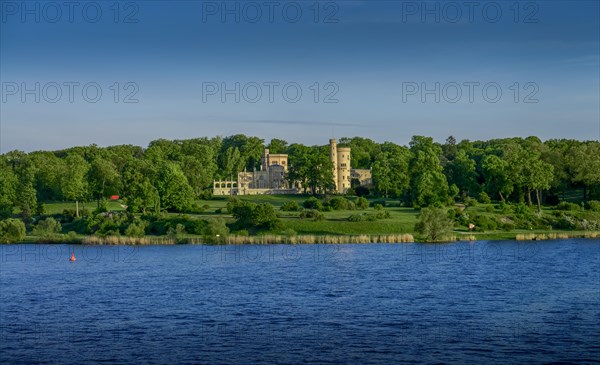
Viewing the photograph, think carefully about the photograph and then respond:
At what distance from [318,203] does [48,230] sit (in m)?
35.1

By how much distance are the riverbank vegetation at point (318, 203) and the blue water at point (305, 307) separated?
43.8 ft

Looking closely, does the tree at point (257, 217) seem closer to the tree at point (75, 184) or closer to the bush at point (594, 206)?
the tree at point (75, 184)

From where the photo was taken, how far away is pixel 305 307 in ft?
148

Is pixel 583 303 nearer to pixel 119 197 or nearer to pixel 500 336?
pixel 500 336

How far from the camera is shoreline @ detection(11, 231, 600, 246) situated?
3194 inches

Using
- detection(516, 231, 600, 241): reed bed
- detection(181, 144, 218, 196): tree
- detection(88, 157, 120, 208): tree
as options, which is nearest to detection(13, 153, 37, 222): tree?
detection(88, 157, 120, 208): tree

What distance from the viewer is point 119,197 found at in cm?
13375

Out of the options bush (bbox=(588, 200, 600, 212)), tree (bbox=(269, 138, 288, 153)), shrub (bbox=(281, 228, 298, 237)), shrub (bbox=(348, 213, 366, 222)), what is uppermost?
tree (bbox=(269, 138, 288, 153))

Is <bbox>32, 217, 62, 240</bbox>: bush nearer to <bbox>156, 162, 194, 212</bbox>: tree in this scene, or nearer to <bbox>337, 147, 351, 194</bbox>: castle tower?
<bbox>156, 162, 194, 212</bbox>: tree

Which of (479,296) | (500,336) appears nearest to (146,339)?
(500,336)

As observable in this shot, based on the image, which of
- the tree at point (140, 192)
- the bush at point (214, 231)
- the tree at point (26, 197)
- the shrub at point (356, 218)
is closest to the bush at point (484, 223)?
the shrub at point (356, 218)

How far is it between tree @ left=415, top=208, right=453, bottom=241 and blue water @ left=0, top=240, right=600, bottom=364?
7.85 metres

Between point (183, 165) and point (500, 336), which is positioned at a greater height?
point (183, 165)

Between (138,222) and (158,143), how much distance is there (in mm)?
88275
